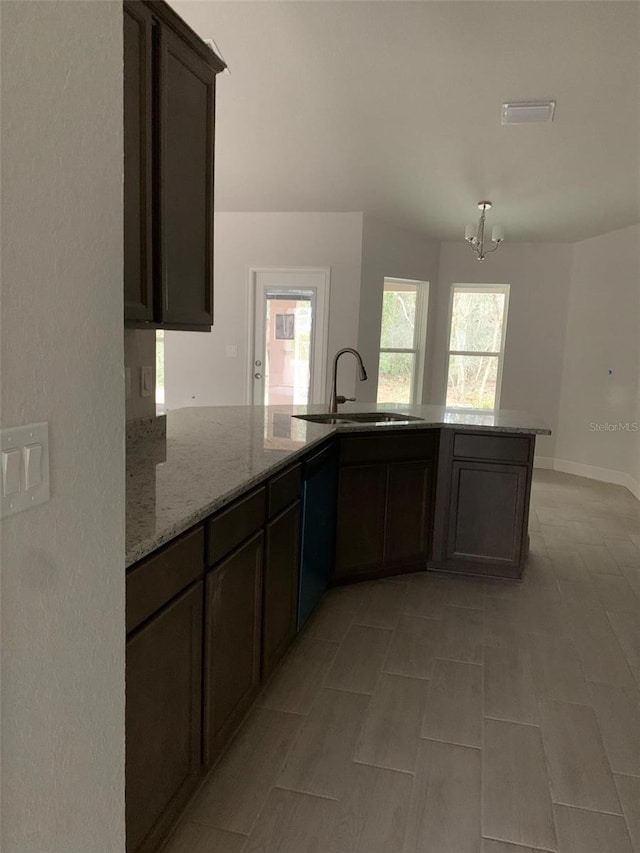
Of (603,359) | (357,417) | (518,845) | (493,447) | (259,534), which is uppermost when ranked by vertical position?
(603,359)

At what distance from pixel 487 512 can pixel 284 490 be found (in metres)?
1.71

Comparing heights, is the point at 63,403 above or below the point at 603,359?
below

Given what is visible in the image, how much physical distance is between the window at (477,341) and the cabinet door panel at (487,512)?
3540 mm

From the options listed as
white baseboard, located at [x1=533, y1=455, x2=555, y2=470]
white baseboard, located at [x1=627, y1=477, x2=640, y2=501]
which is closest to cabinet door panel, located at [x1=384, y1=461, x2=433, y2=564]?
white baseboard, located at [x1=627, y1=477, x2=640, y2=501]

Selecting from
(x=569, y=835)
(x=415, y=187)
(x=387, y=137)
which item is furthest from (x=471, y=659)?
(x=415, y=187)

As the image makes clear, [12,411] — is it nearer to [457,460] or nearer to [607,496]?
[457,460]

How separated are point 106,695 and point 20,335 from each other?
64cm

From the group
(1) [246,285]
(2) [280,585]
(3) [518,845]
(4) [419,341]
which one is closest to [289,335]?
Result: (1) [246,285]

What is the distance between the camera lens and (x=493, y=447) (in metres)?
3.46

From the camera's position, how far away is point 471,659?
262cm

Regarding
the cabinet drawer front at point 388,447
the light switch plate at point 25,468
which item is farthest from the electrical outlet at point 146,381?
the light switch plate at point 25,468

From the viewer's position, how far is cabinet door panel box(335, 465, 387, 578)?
10.4 ft

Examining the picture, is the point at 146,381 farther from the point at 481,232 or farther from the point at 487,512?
the point at 481,232

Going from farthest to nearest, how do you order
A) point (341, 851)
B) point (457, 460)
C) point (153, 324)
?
point (457, 460)
point (153, 324)
point (341, 851)
